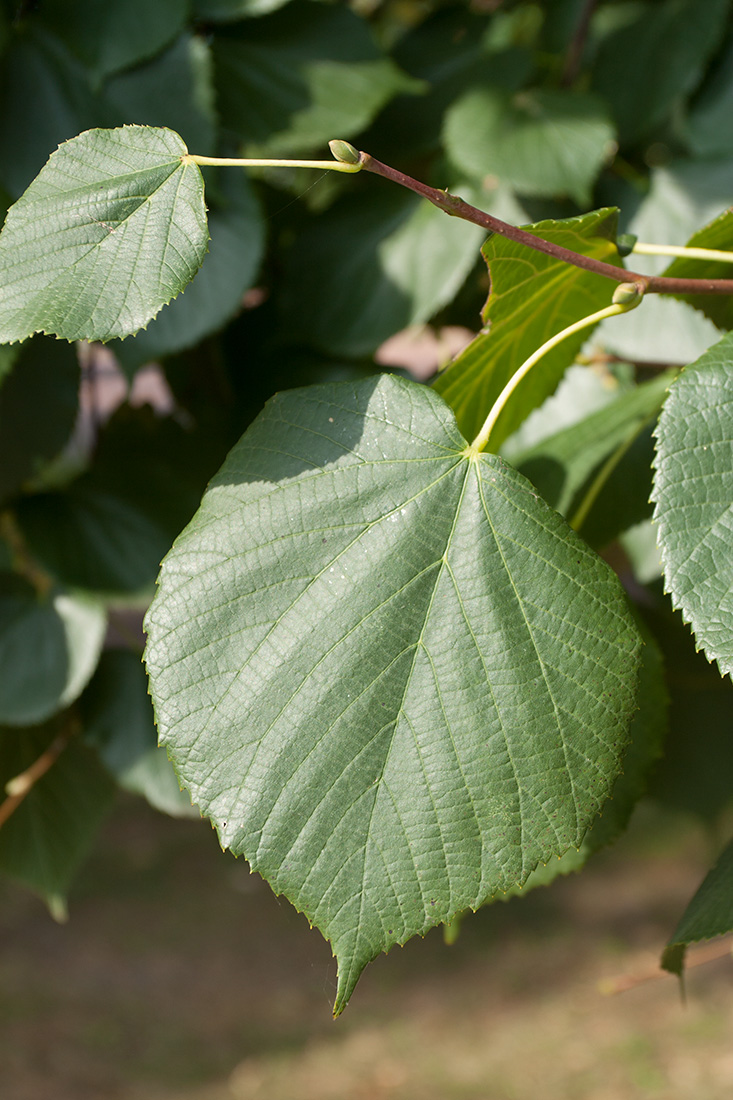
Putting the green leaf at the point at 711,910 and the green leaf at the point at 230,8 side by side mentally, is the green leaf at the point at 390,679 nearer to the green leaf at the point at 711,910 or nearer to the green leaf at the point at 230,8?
the green leaf at the point at 711,910

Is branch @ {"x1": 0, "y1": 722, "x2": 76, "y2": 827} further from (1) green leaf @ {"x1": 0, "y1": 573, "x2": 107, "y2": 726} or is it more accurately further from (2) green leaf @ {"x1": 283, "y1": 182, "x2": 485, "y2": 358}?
(2) green leaf @ {"x1": 283, "y1": 182, "x2": 485, "y2": 358}

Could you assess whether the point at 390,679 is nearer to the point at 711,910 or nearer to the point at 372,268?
the point at 711,910

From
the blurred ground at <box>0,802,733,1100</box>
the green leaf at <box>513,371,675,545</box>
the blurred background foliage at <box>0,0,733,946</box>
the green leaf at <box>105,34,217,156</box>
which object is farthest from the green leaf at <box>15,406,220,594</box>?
the blurred ground at <box>0,802,733,1100</box>

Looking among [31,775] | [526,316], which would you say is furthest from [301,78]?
[31,775]

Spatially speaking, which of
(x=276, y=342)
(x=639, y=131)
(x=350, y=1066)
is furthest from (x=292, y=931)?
(x=639, y=131)

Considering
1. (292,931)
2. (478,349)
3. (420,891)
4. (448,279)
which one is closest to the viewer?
(420,891)

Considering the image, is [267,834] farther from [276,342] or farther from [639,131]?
[639,131]
